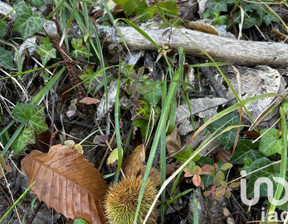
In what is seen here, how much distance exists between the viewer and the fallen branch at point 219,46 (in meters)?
2.03

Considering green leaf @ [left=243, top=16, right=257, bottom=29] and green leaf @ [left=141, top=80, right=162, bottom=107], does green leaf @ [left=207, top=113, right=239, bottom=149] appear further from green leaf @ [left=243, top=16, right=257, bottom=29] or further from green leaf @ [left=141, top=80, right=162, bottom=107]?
green leaf @ [left=243, top=16, right=257, bottom=29]

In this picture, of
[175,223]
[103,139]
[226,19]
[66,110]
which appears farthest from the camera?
[226,19]

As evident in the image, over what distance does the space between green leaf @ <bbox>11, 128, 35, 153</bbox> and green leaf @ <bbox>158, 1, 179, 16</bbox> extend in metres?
1.34

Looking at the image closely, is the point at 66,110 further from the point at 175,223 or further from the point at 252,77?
the point at 252,77

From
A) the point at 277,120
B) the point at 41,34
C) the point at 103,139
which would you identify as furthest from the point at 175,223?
the point at 41,34

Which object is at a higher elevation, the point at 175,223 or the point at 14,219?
the point at 14,219

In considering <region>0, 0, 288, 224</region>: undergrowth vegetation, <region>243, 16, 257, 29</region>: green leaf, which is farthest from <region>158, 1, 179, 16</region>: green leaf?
<region>243, 16, 257, 29</region>: green leaf

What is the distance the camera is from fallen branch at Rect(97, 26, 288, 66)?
203 centimetres

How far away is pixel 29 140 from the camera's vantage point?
1721 millimetres

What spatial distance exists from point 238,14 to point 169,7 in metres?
0.60

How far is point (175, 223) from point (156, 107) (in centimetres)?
70

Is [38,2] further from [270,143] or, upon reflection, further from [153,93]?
[270,143]

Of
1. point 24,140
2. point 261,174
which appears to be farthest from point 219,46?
point 24,140

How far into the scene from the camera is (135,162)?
171 centimetres
